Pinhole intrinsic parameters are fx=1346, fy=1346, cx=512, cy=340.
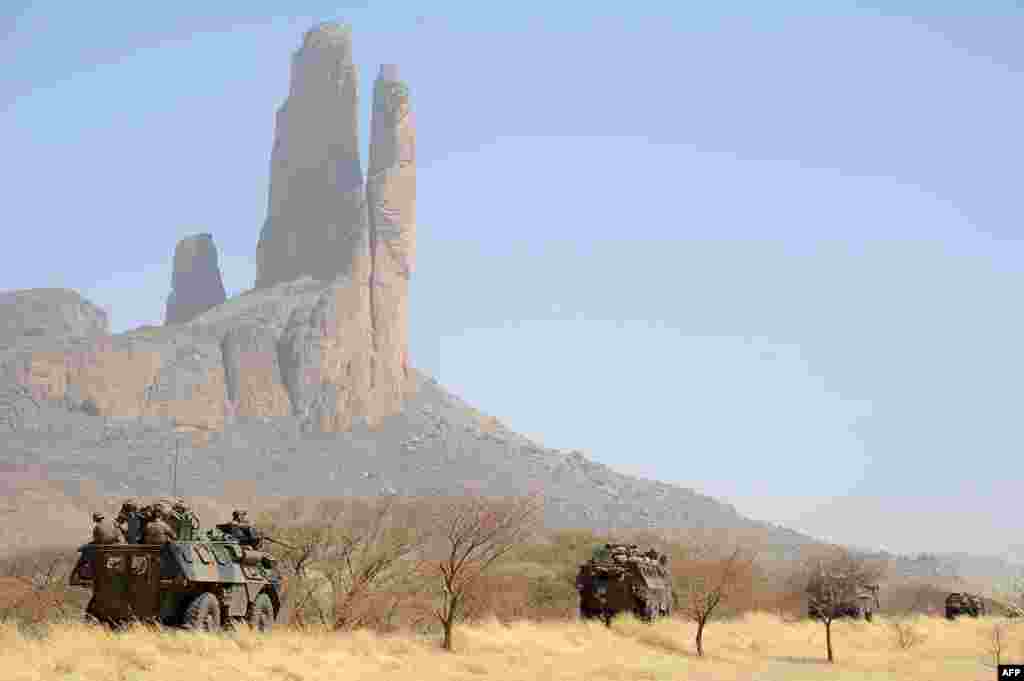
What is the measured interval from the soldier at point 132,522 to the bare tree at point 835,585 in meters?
19.4

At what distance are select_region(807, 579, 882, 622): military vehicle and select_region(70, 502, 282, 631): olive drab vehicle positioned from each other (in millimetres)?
19697

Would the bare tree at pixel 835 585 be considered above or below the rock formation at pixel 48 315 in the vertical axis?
below

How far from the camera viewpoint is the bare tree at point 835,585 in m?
37.9

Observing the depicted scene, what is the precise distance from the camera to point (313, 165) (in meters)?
133

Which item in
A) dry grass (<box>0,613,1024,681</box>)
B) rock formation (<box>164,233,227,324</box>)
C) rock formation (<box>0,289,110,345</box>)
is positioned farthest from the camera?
rock formation (<box>164,233,227,324</box>)

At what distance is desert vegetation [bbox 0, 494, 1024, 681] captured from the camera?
19547 mm

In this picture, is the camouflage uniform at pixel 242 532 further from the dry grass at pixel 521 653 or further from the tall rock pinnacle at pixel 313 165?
the tall rock pinnacle at pixel 313 165

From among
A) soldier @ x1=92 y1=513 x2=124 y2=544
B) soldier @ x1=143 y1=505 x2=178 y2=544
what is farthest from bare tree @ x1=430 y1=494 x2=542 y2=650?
soldier @ x1=92 y1=513 x2=124 y2=544

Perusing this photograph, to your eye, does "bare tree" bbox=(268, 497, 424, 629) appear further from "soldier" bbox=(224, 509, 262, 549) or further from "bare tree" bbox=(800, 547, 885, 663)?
"bare tree" bbox=(800, 547, 885, 663)

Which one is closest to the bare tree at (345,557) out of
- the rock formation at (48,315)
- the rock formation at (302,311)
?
the rock formation at (302,311)

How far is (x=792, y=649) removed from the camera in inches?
1492

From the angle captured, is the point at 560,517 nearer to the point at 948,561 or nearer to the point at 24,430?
the point at 24,430

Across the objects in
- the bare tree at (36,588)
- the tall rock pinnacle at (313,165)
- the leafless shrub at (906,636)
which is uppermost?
the tall rock pinnacle at (313,165)

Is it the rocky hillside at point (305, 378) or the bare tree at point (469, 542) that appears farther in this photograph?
the rocky hillside at point (305, 378)
